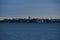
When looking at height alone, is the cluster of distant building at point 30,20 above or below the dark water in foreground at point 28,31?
above

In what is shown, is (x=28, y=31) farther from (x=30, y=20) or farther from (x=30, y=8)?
(x=30, y=8)

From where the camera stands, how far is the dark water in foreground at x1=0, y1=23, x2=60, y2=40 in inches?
43.9

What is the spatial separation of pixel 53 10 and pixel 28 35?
405 millimetres

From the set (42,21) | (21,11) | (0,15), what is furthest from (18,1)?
(42,21)

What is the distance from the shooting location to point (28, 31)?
1.13 m

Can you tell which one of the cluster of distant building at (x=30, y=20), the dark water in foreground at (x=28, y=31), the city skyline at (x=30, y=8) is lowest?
the dark water in foreground at (x=28, y=31)

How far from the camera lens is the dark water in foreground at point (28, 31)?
1.11 metres

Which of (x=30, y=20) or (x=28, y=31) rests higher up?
(x=30, y=20)

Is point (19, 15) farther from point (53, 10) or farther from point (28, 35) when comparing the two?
point (53, 10)

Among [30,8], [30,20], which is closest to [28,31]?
[30,20]

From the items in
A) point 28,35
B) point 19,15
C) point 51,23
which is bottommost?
point 28,35

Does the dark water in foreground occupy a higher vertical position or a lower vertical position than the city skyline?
lower

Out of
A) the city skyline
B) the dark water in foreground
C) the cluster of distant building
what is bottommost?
the dark water in foreground

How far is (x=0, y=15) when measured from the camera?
109cm
